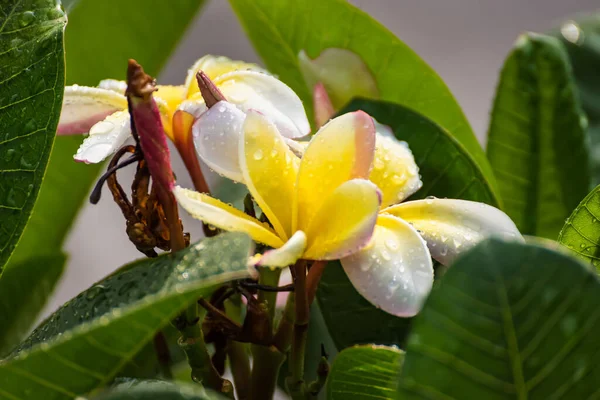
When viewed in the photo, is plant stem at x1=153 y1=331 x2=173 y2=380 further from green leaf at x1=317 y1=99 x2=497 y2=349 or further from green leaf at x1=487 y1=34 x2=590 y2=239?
green leaf at x1=487 y1=34 x2=590 y2=239

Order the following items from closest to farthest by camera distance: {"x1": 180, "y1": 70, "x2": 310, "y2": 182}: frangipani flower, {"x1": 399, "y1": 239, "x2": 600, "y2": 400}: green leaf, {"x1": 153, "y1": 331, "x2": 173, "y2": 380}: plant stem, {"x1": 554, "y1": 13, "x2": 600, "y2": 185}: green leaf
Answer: {"x1": 399, "y1": 239, "x2": 600, "y2": 400}: green leaf → {"x1": 180, "y1": 70, "x2": 310, "y2": 182}: frangipani flower → {"x1": 153, "y1": 331, "x2": 173, "y2": 380}: plant stem → {"x1": 554, "y1": 13, "x2": 600, "y2": 185}: green leaf

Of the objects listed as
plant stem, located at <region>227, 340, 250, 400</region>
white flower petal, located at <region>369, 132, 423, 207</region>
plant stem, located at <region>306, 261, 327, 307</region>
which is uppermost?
white flower petal, located at <region>369, 132, 423, 207</region>

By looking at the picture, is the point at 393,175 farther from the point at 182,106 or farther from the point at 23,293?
the point at 23,293

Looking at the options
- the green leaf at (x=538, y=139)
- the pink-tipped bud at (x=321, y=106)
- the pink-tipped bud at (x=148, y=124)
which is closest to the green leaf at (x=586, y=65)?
the green leaf at (x=538, y=139)

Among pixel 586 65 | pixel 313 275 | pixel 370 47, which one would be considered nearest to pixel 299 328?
pixel 313 275

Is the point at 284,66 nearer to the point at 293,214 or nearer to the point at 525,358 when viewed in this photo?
the point at 293,214

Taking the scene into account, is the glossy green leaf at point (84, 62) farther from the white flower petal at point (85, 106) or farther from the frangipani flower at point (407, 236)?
the frangipani flower at point (407, 236)

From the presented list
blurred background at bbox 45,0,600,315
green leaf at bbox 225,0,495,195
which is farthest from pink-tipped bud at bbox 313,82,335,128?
blurred background at bbox 45,0,600,315
